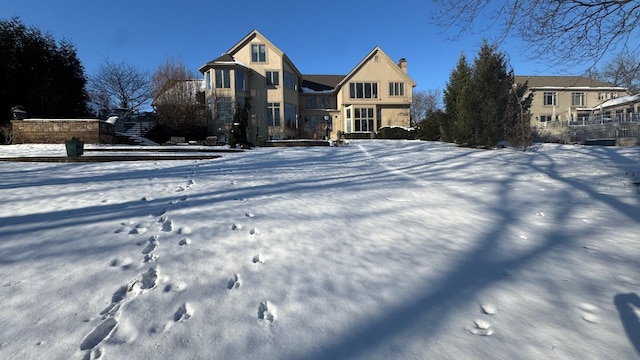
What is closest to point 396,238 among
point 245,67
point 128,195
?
point 128,195

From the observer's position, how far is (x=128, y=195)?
5652 mm

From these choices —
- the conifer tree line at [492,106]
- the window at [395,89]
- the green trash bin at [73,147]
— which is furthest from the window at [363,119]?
the green trash bin at [73,147]

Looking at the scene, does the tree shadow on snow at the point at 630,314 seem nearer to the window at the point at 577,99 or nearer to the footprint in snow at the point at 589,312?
the footprint in snow at the point at 589,312

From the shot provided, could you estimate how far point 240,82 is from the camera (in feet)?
91.0

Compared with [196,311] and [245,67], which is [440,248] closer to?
[196,311]

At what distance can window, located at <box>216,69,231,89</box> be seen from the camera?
88.3 ft

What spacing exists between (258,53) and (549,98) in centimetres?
3702

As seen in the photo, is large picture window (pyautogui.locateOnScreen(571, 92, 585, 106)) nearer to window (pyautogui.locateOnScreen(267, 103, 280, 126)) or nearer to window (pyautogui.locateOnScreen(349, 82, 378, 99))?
window (pyautogui.locateOnScreen(349, 82, 378, 99))

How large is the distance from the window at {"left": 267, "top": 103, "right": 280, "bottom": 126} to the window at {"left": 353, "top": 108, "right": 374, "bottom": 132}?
7.93 metres

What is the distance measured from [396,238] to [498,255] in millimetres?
1111

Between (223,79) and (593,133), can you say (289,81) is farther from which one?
(593,133)

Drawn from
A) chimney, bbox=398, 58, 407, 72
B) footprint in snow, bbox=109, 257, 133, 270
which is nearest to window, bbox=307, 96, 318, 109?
chimney, bbox=398, 58, 407, 72

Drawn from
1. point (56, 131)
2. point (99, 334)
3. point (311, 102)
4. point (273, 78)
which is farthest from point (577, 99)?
point (56, 131)

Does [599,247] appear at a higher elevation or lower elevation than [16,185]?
lower
